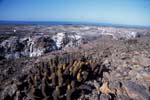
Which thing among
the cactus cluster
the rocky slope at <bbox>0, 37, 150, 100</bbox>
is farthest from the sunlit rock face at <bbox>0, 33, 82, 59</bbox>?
the cactus cluster

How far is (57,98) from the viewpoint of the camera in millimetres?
4703

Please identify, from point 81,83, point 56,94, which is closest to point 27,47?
point 81,83

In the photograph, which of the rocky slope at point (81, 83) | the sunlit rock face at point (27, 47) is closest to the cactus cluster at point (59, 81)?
the rocky slope at point (81, 83)

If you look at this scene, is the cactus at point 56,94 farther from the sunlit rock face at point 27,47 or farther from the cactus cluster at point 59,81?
the sunlit rock face at point 27,47

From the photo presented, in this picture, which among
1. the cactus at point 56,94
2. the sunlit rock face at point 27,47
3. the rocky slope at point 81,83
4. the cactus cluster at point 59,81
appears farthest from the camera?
the sunlit rock face at point 27,47

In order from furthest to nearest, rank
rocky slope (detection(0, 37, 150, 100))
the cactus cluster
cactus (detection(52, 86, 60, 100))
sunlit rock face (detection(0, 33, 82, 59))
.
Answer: sunlit rock face (detection(0, 33, 82, 59)), rocky slope (detection(0, 37, 150, 100)), the cactus cluster, cactus (detection(52, 86, 60, 100))

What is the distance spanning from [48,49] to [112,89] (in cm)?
987

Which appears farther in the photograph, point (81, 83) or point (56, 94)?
point (81, 83)

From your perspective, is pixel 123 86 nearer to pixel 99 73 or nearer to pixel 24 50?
pixel 99 73

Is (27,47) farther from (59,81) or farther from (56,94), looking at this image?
(56,94)

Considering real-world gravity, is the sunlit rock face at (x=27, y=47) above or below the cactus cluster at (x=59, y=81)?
below

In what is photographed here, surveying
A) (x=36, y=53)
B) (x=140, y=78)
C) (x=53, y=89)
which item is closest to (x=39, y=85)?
(x=53, y=89)

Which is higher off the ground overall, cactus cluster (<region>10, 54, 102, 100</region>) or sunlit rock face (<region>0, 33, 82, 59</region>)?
cactus cluster (<region>10, 54, 102, 100</region>)

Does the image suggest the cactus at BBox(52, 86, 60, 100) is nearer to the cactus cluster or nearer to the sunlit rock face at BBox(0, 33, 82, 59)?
the cactus cluster
